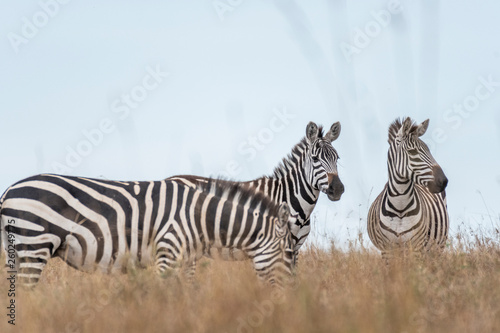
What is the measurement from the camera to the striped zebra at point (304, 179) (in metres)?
9.16

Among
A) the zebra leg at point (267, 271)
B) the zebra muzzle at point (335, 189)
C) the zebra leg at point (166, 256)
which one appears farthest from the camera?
the zebra muzzle at point (335, 189)

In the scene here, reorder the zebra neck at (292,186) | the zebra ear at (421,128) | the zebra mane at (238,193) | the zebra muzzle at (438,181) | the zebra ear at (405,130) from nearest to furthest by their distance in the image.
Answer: the zebra mane at (238,193), the zebra muzzle at (438,181), the zebra ear at (405,130), the zebra neck at (292,186), the zebra ear at (421,128)

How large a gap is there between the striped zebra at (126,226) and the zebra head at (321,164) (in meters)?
2.21

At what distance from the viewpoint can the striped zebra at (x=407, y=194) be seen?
29.7ft

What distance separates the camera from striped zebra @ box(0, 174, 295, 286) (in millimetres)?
6664

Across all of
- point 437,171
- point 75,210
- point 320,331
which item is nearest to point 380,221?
point 437,171

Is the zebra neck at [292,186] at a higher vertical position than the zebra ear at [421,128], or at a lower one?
lower

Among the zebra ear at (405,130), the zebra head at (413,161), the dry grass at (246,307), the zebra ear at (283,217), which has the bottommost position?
the dry grass at (246,307)

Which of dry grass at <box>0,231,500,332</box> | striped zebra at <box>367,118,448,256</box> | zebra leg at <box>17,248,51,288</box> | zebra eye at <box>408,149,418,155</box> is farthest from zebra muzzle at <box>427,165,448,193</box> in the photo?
zebra leg at <box>17,248,51,288</box>

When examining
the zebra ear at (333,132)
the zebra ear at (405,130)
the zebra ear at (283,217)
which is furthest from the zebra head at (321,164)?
the zebra ear at (283,217)

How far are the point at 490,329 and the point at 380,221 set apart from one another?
4695 millimetres

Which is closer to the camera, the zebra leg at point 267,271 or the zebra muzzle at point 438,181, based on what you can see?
the zebra leg at point 267,271

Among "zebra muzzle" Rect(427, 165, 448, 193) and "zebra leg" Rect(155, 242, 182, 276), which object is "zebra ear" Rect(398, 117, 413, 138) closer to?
"zebra muzzle" Rect(427, 165, 448, 193)

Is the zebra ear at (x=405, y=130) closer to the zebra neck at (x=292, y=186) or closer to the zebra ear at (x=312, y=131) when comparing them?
the zebra ear at (x=312, y=131)
